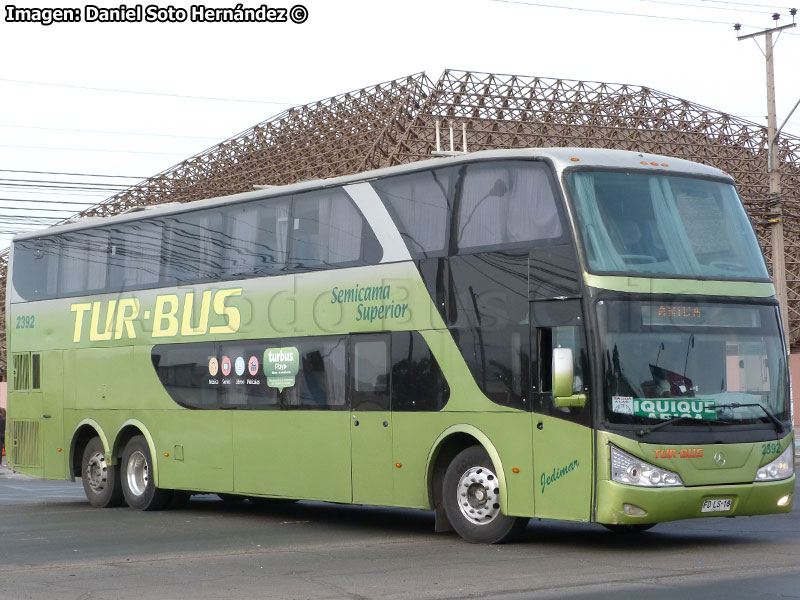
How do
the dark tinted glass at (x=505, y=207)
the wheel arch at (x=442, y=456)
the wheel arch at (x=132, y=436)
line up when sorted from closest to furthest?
the dark tinted glass at (x=505, y=207), the wheel arch at (x=442, y=456), the wheel arch at (x=132, y=436)

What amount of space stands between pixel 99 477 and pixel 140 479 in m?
1.00

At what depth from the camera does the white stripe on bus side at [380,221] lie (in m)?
14.5

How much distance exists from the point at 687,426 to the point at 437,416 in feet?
9.11

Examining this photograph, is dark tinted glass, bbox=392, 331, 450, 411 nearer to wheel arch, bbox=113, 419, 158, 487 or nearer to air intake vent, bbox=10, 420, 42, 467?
wheel arch, bbox=113, 419, 158, 487

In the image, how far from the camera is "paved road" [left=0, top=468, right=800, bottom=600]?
1009 cm

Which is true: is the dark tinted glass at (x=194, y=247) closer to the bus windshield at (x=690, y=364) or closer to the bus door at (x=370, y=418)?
the bus door at (x=370, y=418)

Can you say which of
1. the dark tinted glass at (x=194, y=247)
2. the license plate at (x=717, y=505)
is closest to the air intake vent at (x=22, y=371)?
the dark tinted glass at (x=194, y=247)

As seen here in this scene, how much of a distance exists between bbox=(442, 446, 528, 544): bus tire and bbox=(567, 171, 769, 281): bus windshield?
2.44 m

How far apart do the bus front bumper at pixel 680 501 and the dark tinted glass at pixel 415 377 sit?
2422 mm

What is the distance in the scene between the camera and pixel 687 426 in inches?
488

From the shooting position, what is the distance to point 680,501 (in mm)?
12250

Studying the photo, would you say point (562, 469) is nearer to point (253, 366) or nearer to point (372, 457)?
point (372, 457)

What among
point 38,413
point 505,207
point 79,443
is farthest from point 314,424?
point 38,413

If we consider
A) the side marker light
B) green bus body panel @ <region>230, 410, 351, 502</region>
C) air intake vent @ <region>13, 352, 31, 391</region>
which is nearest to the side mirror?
the side marker light
